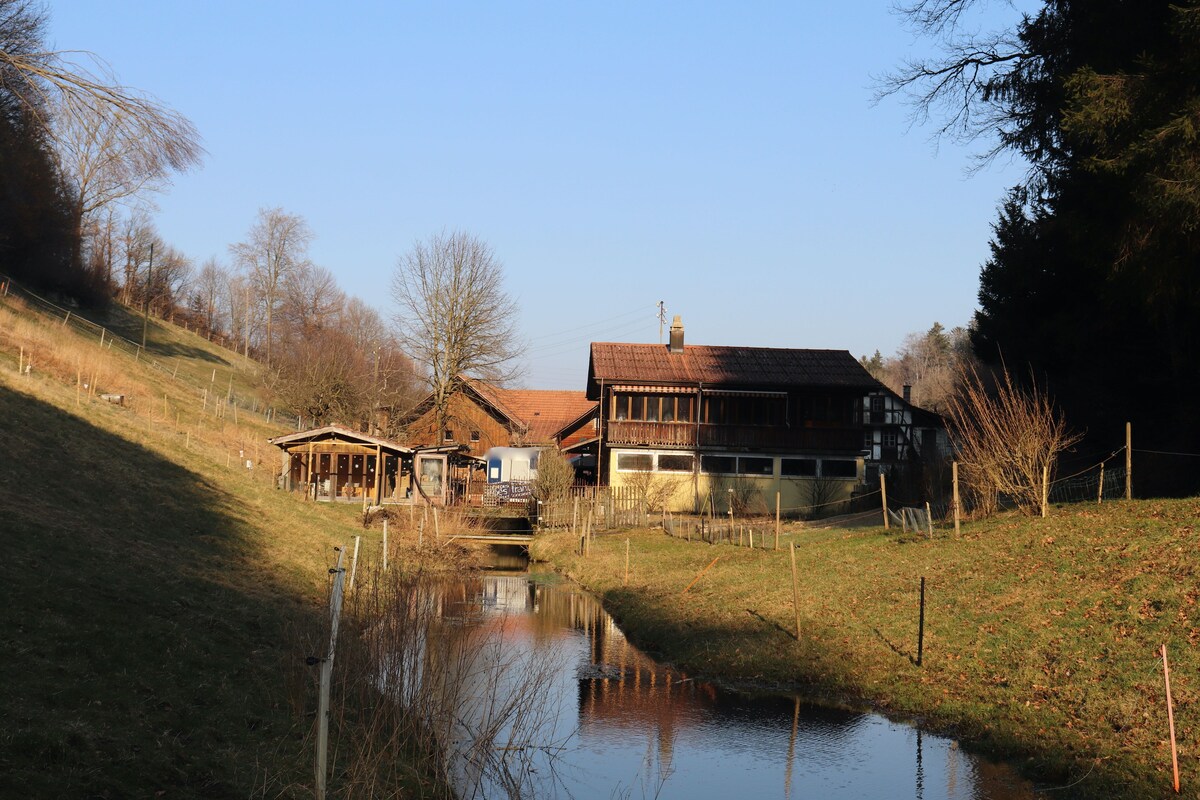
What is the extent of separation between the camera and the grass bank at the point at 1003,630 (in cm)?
1231

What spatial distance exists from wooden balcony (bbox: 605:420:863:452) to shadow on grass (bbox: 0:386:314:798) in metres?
25.9

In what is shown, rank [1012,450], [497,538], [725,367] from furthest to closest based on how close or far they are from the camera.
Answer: [725,367], [497,538], [1012,450]

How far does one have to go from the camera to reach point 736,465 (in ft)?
157

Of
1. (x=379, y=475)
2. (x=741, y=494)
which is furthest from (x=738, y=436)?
(x=379, y=475)

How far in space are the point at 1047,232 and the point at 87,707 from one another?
2166 centimetres

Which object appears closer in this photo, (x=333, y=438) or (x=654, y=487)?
(x=333, y=438)

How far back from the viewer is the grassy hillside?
938cm

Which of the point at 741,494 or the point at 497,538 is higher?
the point at 741,494

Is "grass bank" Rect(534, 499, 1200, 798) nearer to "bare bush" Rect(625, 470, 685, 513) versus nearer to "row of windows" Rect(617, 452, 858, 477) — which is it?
"bare bush" Rect(625, 470, 685, 513)

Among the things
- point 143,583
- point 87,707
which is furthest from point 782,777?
point 143,583

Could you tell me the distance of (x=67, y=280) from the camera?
63250mm

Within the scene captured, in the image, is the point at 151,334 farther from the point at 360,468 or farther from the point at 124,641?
the point at 124,641

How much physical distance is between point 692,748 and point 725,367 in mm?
36406

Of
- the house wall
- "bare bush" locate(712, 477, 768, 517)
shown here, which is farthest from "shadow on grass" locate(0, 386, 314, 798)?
"bare bush" locate(712, 477, 768, 517)
